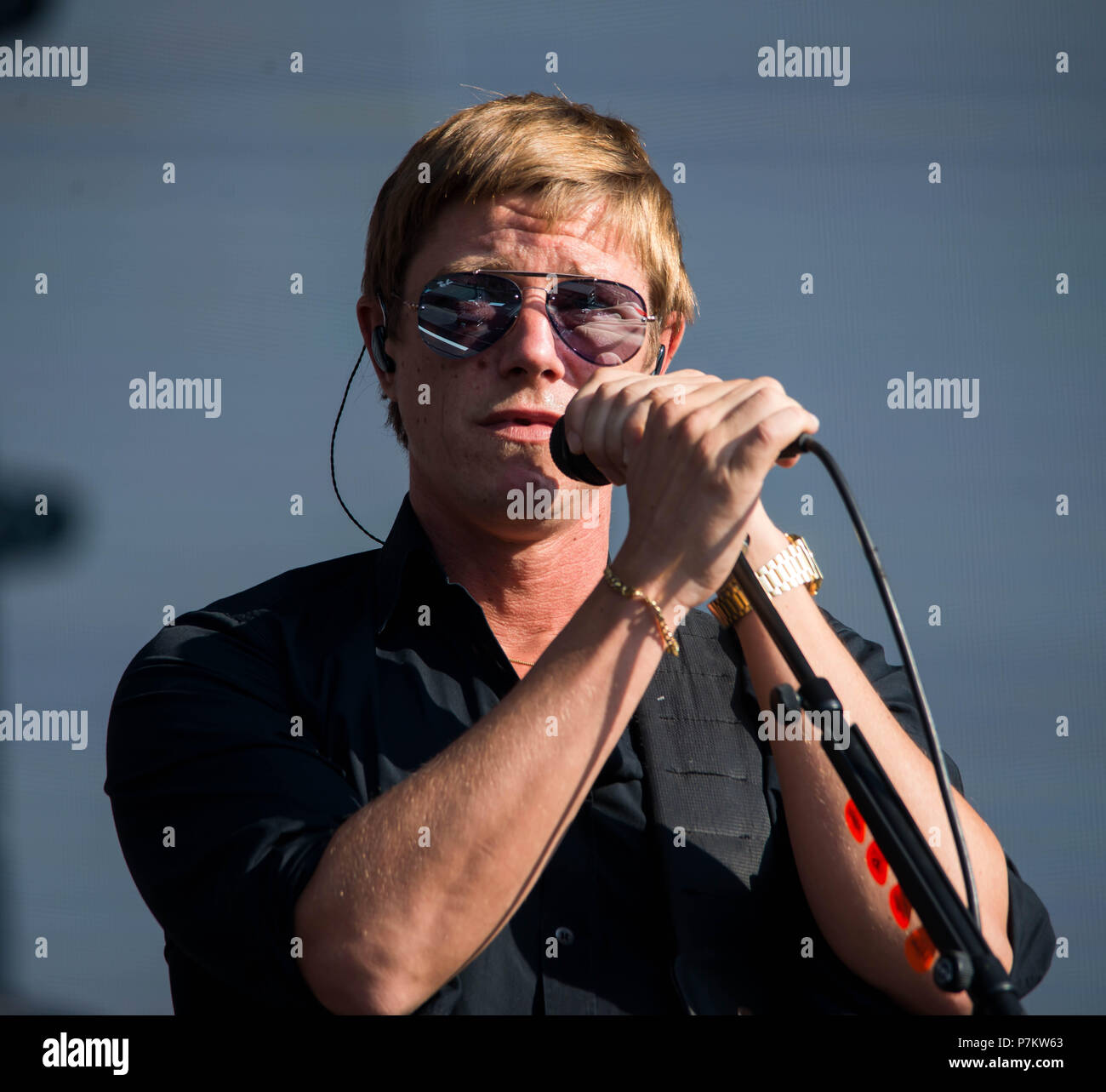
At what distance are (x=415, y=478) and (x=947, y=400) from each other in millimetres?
1587

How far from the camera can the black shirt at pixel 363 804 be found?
1539 mm

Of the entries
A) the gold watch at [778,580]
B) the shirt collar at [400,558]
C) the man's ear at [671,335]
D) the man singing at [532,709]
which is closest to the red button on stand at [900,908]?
the man singing at [532,709]

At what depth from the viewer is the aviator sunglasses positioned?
197 centimetres

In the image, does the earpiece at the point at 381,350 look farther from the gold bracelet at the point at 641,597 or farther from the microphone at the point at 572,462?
Result: the gold bracelet at the point at 641,597

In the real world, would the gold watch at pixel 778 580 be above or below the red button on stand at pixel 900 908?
above

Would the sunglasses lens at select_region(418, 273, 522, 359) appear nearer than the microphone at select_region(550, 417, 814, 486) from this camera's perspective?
No

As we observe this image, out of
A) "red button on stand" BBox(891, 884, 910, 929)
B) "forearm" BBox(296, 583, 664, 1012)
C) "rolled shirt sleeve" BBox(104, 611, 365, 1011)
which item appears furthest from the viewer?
"red button on stand" BBox(891, 884, 910, 929)

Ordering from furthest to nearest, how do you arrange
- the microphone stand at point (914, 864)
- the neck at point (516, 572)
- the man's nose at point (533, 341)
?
the neck at point (516, 572), the man's nose at point (533, 341), the microphone stand at point (914, 864)

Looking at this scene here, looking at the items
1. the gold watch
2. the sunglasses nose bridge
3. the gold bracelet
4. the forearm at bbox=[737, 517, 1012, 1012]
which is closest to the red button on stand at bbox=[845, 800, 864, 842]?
the forearm at bbox=[737, 517, 1012, 1012]

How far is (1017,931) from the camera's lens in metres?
1.72

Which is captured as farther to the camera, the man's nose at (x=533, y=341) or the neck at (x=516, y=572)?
the neck at (x=516, y=572)

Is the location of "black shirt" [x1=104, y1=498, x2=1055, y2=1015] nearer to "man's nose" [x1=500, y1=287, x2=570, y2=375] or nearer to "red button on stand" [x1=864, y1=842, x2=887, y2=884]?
"red button on stand" [x1=864, y1=842, x2=887, y2=884]

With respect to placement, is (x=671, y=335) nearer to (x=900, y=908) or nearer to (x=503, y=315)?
(x=503, y=315)
